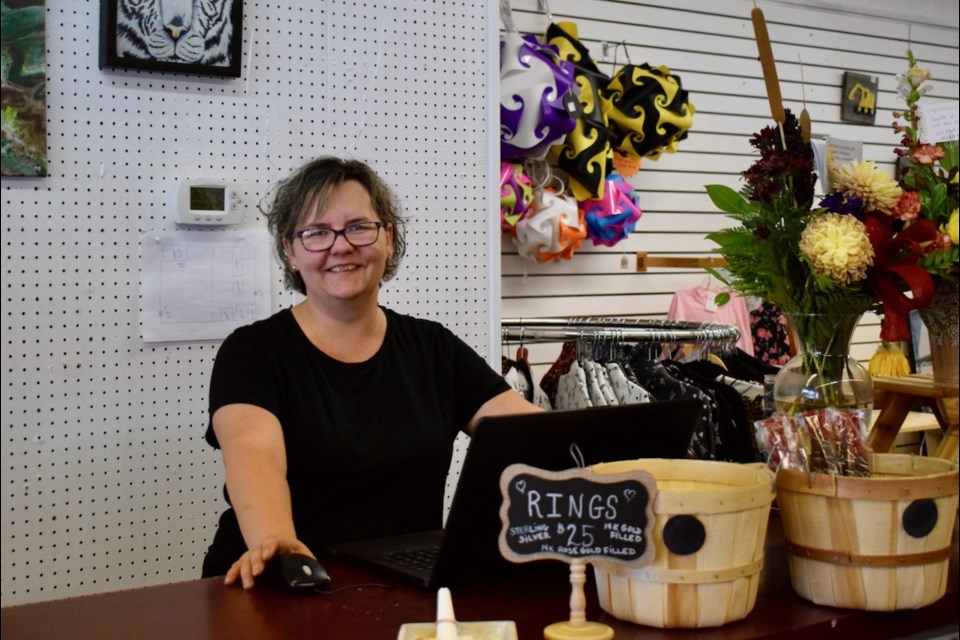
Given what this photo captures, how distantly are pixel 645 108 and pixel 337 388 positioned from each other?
2807 mm

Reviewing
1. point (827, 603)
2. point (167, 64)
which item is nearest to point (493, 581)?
point (827, 603)

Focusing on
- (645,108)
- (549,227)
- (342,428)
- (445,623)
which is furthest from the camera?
(645,108)

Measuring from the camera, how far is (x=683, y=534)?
1.37 meters

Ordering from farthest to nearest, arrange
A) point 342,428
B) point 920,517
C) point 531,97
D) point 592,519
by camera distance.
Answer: point 531,97 → point 342,428 → point 920,517 → point 592,519

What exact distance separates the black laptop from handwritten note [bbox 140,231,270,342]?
103 centimetres

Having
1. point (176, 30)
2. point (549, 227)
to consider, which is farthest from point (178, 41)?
point (549, 227)

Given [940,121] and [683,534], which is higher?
[940,121]

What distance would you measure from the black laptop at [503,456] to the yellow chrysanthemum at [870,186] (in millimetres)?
425

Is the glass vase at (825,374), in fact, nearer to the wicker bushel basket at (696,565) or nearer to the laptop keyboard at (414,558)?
the wicker bushel basket at (696,565)

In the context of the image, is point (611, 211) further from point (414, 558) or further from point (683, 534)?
point (683, 534)

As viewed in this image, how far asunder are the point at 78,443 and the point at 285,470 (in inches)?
15.2

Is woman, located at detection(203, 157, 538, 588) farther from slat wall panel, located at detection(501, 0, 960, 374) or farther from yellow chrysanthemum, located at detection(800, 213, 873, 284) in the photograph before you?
slat wall panel, located at detection(501, 0, 960, 374)

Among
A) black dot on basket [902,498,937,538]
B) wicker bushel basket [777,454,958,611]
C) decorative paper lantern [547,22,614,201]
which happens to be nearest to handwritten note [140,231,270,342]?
wicker bushel basket [777,454,958,611]

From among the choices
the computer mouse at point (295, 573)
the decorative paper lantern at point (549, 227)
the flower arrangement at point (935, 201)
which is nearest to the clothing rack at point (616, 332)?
the decorative paper lantern at point (549, 227)
